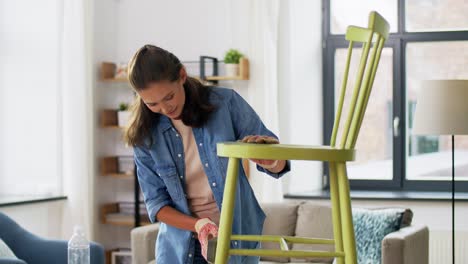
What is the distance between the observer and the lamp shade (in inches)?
192

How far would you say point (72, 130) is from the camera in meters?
5.99

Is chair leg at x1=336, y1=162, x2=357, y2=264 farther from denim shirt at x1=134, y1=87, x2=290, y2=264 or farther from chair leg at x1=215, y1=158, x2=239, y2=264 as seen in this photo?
denim shirt at x1=134, y1=87, x2=290, y2=264

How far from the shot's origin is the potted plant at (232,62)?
241 inches

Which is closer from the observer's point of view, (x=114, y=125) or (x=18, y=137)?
(x=18, y=137)

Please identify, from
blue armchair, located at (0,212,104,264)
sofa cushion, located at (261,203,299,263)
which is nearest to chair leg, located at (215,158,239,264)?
blue armchair, located at (0,212,104,264)

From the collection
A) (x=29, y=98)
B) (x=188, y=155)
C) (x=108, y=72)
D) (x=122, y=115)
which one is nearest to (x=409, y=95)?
(x=122, y=115)

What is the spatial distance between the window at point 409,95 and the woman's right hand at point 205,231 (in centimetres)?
416

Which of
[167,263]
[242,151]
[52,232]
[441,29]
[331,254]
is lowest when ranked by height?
[52,232]

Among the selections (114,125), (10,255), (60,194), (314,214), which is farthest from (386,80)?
(10,255)

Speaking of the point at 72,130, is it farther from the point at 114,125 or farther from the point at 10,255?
the point at 10,255

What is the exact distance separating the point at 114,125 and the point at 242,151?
4.70 meters

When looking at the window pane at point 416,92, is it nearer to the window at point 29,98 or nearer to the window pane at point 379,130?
the window pane at point 379,130

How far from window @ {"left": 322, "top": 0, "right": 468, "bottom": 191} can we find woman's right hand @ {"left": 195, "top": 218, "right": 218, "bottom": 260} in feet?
13.7

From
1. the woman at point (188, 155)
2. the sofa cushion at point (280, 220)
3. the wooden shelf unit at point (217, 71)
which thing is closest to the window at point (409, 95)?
the wooden shelf unit at point (217, 71)
